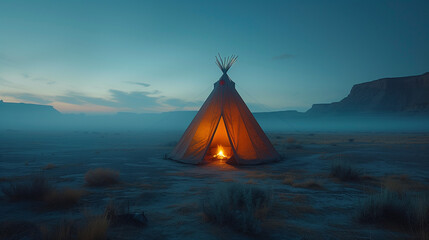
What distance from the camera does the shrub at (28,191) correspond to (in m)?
4.89

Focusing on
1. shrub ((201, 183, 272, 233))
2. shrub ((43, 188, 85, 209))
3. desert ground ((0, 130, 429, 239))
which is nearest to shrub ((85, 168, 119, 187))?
desert ground ((0, 130, 429, 239))

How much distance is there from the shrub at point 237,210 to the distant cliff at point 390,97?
96.5m

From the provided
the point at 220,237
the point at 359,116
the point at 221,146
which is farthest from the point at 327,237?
the point at 359,116

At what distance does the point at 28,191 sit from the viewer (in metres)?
4.94

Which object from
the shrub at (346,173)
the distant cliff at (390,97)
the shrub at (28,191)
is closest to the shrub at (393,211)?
the shrub at (346,173)

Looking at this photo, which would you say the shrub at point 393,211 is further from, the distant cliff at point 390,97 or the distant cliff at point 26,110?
the distant cliff at point 26,110

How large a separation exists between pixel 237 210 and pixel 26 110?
196 metres

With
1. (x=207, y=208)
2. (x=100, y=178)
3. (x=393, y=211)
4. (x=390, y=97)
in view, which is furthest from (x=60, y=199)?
(x=390, y=97)

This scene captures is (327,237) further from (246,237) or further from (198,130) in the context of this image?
(198,130)

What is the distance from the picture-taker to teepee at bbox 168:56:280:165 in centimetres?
1058

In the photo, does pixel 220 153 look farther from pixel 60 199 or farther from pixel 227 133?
pixel 60 199

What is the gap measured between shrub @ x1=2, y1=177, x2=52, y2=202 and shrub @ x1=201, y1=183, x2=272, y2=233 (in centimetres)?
390

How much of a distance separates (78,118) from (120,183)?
212m

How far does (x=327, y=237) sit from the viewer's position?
10.3ft
